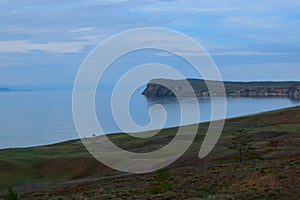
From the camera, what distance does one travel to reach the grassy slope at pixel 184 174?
2134 centimetres

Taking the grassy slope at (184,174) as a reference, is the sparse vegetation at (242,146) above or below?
above

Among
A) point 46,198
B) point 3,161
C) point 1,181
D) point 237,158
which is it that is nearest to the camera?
point 46,198

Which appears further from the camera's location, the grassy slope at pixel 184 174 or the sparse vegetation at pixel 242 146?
the sparse vegetation at pixel 242 146

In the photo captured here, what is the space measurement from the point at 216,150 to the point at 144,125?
58.7 meters

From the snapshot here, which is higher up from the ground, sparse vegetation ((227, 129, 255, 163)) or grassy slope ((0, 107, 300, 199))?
sparse vegetation ((227, 129, 255, 163))

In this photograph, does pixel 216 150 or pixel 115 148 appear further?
pixel 115 148

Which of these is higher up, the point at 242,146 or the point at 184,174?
the point at 242,146

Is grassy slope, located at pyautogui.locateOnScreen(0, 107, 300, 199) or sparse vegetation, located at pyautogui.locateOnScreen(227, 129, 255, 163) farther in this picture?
sparse vegetation, located at pyautogui.locateOnScreen(227, 129, 255, 163)

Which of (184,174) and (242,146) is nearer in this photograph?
(184,174)

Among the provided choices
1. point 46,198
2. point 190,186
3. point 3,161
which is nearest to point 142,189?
point 190,186

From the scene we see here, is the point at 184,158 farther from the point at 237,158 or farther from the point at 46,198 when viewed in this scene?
the point at 46,198

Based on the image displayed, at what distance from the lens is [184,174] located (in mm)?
28391

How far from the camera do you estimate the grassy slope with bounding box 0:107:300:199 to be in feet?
70.0

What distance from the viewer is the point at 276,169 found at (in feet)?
77.4
